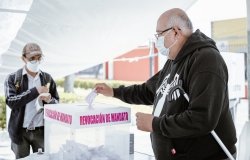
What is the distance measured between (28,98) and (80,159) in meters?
1.05

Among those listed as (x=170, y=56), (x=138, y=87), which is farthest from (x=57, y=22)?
(x=170, y=56)

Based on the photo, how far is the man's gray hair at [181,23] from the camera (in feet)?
5.06

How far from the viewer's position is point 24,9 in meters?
2.69

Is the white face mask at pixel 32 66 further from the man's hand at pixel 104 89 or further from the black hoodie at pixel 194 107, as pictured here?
the black hoodie at pixel 194 107

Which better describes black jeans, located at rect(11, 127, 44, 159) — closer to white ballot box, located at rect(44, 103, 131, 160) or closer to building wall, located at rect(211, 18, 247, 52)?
white ballot box, located at rect(44, 103, 131, 160)

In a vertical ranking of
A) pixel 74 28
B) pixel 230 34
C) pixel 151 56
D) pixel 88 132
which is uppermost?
pixel 230 34

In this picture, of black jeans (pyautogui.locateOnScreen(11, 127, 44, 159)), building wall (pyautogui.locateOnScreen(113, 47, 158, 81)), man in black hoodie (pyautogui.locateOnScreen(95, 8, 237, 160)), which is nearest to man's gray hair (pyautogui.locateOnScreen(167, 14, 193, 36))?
man in black hoodie (pyautogui.locateOnScreen(95, 8, 237, 160))

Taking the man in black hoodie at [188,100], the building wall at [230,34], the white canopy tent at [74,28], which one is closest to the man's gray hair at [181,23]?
the man in black hoodie at [188,100]

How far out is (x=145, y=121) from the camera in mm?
1458

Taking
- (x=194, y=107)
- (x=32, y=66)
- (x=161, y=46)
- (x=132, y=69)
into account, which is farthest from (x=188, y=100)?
(x=132, y=69)

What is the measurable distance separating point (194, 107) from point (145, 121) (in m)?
0.23

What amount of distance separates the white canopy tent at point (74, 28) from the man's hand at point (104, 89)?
3.35ft

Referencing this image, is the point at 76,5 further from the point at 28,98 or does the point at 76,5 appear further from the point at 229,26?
the point at 229,26

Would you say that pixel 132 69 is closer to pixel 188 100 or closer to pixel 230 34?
pixel 230 34
